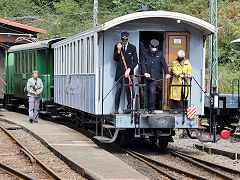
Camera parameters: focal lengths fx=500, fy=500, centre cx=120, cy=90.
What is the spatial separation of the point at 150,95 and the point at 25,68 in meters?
11.2

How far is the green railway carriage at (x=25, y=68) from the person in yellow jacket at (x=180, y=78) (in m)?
8.27

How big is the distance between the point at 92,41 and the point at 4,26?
15.0 meters

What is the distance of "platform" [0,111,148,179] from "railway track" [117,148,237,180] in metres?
0.69

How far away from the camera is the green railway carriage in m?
19.2

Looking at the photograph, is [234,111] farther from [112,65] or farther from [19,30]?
[19,30]

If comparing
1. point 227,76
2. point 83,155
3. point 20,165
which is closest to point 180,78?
point 83,155

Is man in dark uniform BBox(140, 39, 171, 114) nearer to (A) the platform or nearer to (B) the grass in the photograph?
(A) the platform

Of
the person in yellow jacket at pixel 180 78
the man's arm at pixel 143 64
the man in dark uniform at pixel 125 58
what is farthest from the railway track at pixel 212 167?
the man's arm at pixel 143 64

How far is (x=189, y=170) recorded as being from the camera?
975cm

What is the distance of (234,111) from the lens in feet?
52.8

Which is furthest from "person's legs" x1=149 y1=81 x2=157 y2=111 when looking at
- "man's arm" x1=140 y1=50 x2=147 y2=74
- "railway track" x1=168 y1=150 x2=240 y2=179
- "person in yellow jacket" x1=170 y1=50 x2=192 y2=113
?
"railway track" x1=168 y1=150 x2=240 y2=179

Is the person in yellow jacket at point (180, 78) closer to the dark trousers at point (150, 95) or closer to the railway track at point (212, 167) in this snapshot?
the dark trousers at point (150, 95)

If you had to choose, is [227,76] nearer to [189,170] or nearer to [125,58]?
[125,58]

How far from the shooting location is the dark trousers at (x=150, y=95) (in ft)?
36.9
